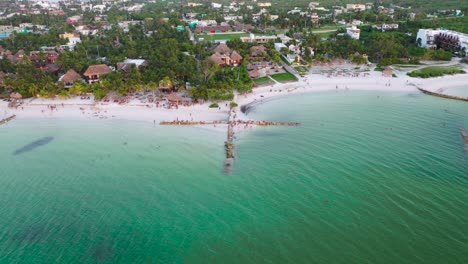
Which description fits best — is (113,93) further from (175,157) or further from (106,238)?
(106,238)

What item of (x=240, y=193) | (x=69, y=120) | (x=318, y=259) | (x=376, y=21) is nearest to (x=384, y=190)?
(x=318, y=259)

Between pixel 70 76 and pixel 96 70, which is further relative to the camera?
pixel 96 70

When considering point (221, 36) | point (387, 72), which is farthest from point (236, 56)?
point (221, 36)

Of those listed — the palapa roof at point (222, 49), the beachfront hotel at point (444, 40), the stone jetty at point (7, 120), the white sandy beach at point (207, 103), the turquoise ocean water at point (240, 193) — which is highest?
the beachfront hotel at point (444, 40)

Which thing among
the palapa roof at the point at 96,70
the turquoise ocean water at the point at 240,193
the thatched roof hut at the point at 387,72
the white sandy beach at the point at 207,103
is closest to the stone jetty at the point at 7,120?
the white sandy beach at the point at 207,103

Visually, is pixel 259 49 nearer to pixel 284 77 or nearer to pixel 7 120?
pixel 284 77

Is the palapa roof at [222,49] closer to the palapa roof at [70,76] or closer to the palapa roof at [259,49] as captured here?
the palapa roof at [259,49]
